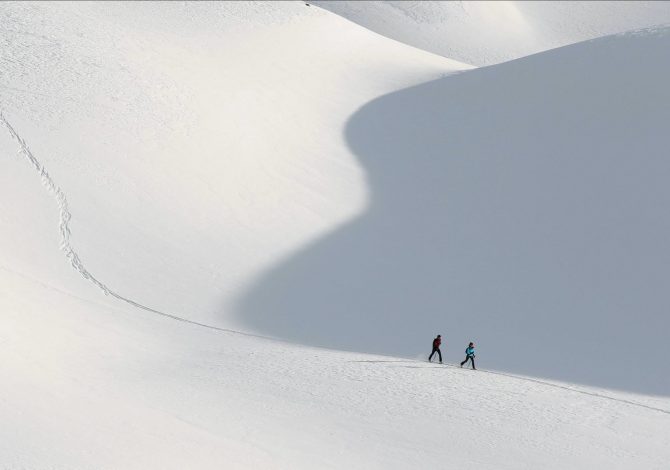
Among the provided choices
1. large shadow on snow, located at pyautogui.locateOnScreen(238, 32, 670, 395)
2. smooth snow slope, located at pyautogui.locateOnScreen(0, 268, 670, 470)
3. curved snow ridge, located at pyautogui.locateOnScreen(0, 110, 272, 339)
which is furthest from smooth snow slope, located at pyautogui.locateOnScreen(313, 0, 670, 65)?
smooth snow slope, located at pyautogui.locateOnScreen(0, 268, 670, 470)

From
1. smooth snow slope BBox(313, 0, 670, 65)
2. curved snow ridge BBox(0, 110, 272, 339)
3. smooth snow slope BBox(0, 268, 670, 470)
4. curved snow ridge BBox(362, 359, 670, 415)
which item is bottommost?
smooth snow slope BBox(0, 268, 670, 470)

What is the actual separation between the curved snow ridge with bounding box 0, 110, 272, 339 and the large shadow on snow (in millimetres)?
1908

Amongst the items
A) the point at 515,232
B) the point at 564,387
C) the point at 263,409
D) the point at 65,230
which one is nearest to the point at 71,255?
the point at 65,230

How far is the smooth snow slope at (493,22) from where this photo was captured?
5231 centimetres

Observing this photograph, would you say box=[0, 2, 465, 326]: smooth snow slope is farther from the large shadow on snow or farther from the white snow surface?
the large shadow on snow

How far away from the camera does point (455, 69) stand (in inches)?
1513

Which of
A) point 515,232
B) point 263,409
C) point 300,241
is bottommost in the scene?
point 263,409

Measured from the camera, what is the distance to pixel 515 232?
89.0ft

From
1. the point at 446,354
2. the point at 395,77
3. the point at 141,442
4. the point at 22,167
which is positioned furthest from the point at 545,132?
the point at 141,442

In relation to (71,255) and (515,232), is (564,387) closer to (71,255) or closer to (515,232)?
(515,232)

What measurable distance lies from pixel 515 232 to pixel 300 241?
5748mm

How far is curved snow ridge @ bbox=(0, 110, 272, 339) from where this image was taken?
72.5 feet

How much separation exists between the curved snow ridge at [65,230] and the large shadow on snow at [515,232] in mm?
1908

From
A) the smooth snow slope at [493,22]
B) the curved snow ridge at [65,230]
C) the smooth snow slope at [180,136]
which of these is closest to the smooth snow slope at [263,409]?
the curved snow ridge at [65,230]
